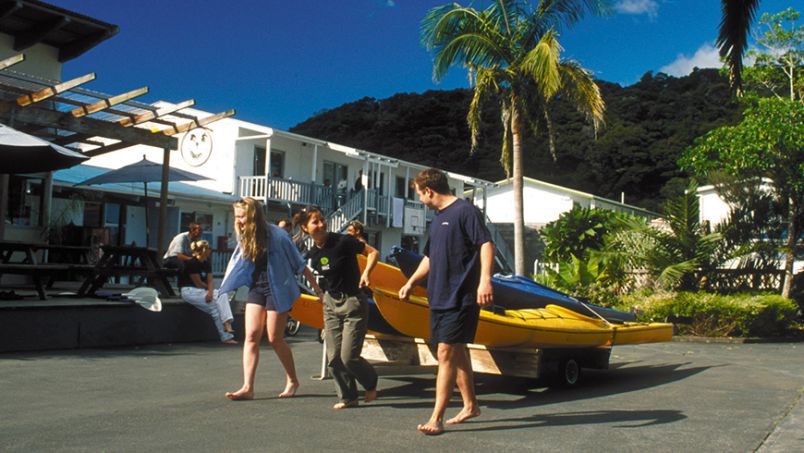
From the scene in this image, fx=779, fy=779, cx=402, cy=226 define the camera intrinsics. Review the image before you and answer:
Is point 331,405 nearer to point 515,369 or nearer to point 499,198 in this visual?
point 515,369

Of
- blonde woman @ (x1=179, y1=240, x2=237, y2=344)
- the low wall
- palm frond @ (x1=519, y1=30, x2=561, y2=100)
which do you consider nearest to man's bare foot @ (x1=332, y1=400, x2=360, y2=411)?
the low wall

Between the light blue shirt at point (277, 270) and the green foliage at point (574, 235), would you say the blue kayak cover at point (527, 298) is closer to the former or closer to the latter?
the light blue shirt at point (277, 270)

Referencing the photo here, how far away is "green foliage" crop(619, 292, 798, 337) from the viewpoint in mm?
15703

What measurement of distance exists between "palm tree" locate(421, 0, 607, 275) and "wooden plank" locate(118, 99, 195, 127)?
30.6ft

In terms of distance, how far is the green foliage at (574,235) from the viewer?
28359 millimetres

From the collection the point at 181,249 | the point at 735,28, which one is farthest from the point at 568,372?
the point at 181,249

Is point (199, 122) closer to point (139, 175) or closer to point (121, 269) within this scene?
point (139, 175)

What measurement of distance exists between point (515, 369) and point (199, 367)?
3798mm

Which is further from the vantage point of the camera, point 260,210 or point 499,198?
point 499,198

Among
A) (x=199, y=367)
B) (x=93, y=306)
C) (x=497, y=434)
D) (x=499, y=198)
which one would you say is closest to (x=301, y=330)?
(x=93, y=306)

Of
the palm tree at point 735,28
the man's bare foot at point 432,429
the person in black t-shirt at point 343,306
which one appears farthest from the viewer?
the person in black t-shirt at point 343,306

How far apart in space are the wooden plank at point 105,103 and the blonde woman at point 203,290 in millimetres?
2623

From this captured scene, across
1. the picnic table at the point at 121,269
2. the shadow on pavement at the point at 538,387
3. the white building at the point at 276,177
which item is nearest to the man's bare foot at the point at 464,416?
the shadow on pavement at the point at 538,387

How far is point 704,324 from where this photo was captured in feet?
51.9
